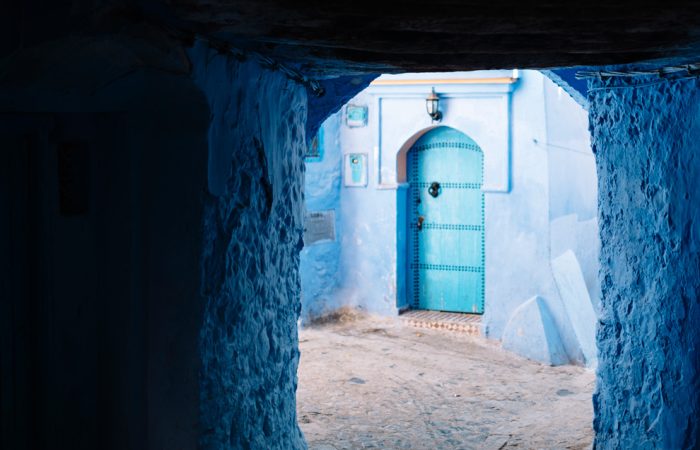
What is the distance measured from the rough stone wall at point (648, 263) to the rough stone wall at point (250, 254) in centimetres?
150

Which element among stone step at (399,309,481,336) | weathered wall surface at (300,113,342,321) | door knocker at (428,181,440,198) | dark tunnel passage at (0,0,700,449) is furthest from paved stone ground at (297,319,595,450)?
dark tunnel passage at (0,0,700,449)

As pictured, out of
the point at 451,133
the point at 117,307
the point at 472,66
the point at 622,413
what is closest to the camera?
Result: the point at 117,307

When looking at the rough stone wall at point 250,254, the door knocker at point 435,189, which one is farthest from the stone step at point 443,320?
the rough stone wall at point 250,254

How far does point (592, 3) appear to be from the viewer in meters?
2.36

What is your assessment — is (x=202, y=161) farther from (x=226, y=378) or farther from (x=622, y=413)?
(x=622, y=413)

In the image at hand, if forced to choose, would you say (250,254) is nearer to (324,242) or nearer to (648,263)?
(648,263)

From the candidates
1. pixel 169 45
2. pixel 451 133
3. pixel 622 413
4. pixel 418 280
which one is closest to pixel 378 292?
pixel 418 280

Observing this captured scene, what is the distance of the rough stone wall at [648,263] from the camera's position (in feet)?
11.7

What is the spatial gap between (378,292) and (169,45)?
7.32m

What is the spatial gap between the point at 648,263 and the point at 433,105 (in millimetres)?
5397

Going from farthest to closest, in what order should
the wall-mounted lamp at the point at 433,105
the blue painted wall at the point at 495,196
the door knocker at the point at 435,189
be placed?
the door knocker at the point at 435,189 → the wall-mounted lamp at the point at 433,105 → the blue painted wall at the point at 495,196

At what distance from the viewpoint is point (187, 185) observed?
2.74m

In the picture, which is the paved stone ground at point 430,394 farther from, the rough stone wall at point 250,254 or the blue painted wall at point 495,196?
the rough stone wall at point 250,254

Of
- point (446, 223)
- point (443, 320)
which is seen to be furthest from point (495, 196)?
point (443, 320)
